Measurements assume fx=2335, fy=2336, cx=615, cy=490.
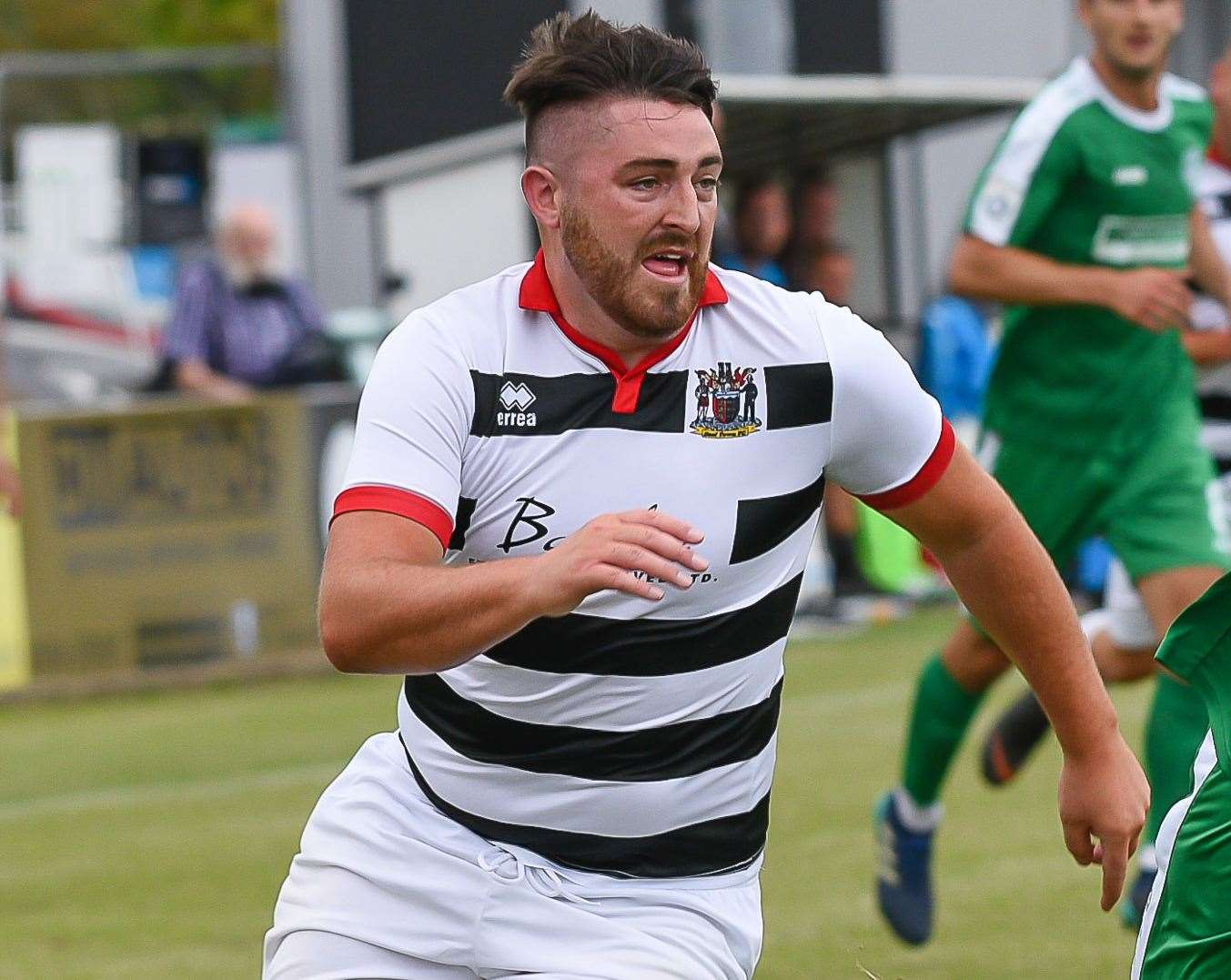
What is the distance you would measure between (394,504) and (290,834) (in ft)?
16.1

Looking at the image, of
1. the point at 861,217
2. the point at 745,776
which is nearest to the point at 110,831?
the point at 745,776

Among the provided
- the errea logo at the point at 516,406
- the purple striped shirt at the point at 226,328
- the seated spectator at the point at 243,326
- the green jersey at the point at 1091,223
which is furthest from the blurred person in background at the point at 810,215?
the errea logo at the point at 516,406

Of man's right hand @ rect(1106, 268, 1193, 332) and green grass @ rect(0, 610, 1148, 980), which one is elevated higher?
man's right hand @ rect(1106, 268, 1193, 332)

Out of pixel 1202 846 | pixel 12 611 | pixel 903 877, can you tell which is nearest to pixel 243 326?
pixel 12 611

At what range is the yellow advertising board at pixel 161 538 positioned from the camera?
11.7 meters

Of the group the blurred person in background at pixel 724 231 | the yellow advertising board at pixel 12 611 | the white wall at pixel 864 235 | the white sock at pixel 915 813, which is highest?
the blurred person in background at pixel 724 231

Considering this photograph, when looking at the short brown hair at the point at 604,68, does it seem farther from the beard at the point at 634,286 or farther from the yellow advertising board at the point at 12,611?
the yellow advertising board at the point at 12,611

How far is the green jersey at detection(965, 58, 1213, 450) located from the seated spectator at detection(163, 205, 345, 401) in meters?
6.90

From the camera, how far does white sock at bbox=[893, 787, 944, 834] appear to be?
A: 6145mm

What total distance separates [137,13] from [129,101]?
11.8m

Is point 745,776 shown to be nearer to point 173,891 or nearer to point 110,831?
point 173,891

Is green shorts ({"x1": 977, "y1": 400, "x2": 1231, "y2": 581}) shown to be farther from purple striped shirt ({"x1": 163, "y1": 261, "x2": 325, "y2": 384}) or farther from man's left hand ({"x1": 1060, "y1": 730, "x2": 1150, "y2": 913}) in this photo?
purple striped shirt ({"x1": 163, "y1": 261, "x2": 325, "y2": 384})

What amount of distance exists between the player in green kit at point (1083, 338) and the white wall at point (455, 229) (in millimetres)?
8539

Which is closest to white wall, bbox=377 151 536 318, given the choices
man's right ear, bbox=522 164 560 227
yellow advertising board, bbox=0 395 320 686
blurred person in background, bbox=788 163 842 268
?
blurred person in background, bbox=788 163 842 268
